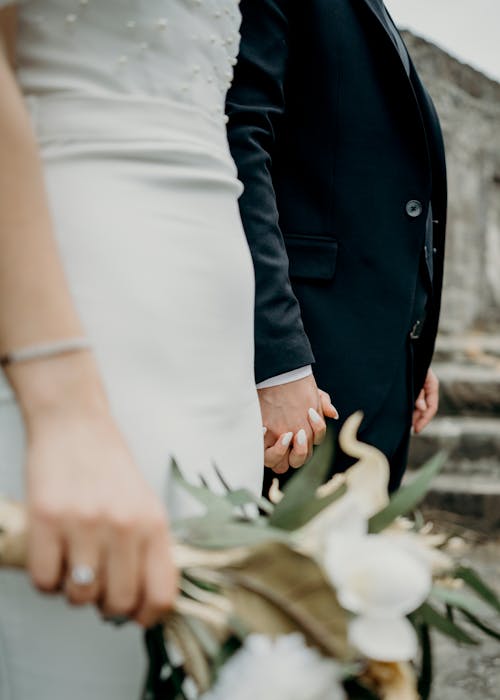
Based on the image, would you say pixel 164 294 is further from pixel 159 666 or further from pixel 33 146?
pixel 159 666

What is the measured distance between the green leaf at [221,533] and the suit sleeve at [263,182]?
2.11ft

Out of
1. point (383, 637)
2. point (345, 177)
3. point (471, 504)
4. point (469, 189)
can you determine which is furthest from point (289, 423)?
point (469, 189)

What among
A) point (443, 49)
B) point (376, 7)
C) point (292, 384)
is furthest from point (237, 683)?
point (443, 49)

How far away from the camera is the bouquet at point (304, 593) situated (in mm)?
561

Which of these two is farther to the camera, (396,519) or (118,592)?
(396,519)

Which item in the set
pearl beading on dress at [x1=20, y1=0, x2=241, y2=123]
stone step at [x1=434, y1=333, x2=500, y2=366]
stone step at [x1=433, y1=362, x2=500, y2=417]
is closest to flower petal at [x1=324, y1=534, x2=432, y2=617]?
pearl beading on dress at [x1=20, y1=0, x2=241, y2=123]

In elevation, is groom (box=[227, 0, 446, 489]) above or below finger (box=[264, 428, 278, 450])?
above

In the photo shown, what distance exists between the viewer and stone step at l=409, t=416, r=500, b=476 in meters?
3.46

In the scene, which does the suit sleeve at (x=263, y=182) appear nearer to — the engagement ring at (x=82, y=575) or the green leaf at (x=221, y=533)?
the green leaf at (x=221, y=533)

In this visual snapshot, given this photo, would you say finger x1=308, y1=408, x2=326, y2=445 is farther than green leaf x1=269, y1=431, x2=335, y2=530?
Yes

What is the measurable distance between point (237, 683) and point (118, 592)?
101 millimetres

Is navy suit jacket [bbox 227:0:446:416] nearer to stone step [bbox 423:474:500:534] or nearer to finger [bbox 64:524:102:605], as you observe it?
finger [bbox 64:524:102:605]

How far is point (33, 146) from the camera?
0.68 meters

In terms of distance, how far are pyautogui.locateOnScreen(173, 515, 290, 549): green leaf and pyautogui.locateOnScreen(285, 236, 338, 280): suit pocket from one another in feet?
2.99
